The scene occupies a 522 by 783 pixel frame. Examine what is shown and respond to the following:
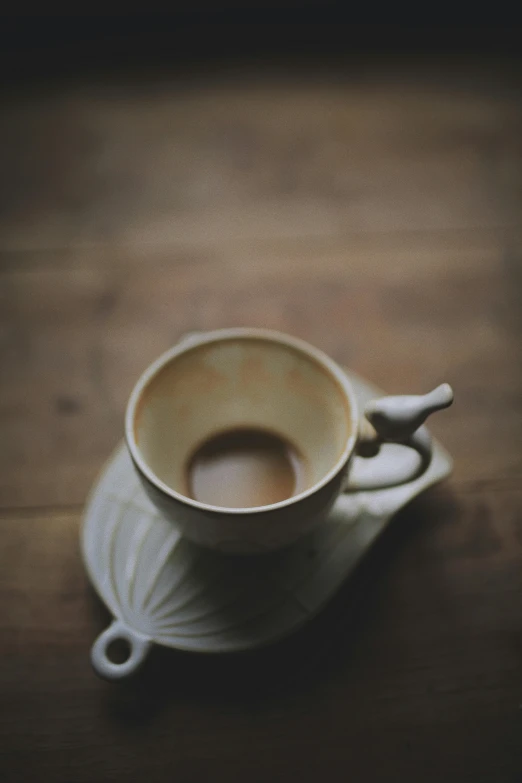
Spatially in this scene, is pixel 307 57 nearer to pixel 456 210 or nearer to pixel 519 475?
pixel 456 210

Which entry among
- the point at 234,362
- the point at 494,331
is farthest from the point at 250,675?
the point at 494,331

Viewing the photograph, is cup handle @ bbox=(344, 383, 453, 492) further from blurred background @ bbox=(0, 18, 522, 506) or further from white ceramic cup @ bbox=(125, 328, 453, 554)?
blurred background @ bbox=(0, 18, 522, 506)

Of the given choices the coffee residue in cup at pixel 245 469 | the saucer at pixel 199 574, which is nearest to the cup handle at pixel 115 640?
the saucer at pixel 199 574

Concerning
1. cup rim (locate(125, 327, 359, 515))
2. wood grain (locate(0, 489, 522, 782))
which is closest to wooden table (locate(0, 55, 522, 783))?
wood grain (locate(0, 489, 522, 782))

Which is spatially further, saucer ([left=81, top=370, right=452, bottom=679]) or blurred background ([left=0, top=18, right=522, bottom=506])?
blurred background ([left=0, top=18, right=522, bottom=506])

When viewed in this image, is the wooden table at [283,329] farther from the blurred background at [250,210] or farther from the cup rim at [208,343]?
the cup rim at [208,343]

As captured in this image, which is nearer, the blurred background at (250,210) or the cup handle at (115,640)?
the cup handle at (115,640)

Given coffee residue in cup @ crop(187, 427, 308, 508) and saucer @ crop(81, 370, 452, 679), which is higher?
coffee residue in cup @ crop(187, 427, 308, 508)
